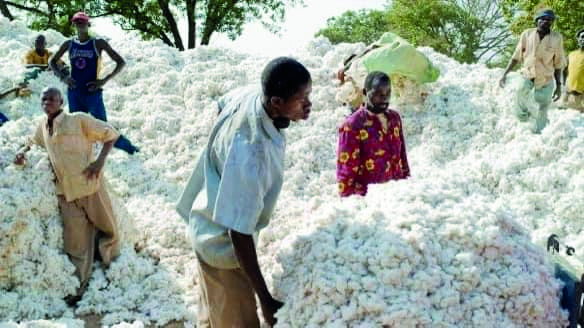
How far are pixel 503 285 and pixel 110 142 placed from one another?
2.62 metres

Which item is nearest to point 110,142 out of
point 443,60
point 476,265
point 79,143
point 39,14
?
point 79,143

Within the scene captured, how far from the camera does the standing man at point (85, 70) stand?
5.75 meters

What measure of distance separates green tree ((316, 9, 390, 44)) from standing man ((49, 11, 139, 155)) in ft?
59.3

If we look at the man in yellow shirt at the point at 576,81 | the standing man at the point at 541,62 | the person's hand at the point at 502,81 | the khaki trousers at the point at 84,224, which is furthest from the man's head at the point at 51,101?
the man in yellow shirt at the point at 576,81

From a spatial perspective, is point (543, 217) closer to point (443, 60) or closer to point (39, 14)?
point (443, 60)

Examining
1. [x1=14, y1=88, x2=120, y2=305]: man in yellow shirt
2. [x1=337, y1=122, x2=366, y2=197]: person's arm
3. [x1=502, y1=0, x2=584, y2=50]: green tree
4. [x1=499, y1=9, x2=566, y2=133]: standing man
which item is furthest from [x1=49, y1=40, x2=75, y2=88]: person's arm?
[x1=502, y1=0, x2=584, y2=50]: green tree

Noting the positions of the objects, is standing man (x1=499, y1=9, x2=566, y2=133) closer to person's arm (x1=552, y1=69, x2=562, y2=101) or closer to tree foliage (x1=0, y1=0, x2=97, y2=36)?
person's arm (x1=552, y1=69, x2=562, y2=101)

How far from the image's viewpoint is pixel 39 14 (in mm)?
16109

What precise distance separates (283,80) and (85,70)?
13.4 ft

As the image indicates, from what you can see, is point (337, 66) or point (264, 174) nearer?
point (264, 174)

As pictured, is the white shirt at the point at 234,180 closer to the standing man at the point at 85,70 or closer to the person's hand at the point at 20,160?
the person's hand at the point at 20,160

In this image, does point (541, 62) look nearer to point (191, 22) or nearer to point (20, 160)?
point (20, 160)

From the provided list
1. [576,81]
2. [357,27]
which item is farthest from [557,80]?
[357,27]

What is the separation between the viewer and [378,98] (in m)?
3.57
